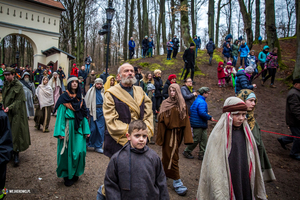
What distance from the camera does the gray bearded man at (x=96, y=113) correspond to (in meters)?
5.95

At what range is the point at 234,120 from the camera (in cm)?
270

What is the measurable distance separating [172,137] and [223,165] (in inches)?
62.4

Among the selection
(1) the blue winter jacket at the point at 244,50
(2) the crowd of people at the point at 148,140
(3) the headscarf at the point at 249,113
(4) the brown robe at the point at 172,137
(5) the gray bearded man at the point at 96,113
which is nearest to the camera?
(2) the crowd of people at the point at 148,140

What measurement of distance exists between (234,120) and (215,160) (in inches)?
23.8

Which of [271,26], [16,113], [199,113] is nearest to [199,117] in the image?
[199,113]

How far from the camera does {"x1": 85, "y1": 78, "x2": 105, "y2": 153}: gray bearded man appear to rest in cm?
595

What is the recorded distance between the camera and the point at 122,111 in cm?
280

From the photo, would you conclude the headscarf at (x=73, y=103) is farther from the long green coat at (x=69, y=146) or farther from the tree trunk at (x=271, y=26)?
the tree trunk at (x=271, y=26)

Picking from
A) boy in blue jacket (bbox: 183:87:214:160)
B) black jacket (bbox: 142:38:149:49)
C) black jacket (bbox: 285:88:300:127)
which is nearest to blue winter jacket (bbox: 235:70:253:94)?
black jacket (bbox: 285:88:300:127)

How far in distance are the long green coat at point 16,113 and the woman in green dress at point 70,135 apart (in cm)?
133

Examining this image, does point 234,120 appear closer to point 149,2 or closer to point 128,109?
point 128,109

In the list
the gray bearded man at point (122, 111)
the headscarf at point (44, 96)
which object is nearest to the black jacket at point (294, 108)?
the gray bearded man at point (122, 111)

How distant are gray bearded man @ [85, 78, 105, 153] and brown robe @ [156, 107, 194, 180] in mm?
2564

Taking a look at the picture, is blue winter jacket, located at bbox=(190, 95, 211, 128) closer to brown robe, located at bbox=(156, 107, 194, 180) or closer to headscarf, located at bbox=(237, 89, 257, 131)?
brown robe, located at bbox=(156, 107, 194, 180)
